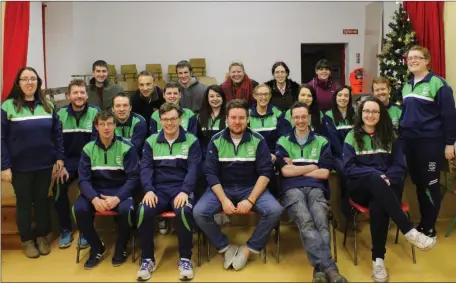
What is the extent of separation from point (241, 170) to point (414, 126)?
1.38 meters

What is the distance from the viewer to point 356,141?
297 cm

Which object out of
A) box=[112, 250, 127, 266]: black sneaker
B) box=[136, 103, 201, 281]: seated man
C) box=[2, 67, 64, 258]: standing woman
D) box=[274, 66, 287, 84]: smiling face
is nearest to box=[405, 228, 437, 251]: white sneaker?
box=[136, 103, 201, 281]: seated man

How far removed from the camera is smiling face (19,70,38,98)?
9.82 feet

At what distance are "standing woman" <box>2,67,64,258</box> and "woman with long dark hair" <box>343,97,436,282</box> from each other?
2255 millimetres

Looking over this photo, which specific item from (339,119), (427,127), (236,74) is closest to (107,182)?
(236,74)

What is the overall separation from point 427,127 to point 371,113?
520mm

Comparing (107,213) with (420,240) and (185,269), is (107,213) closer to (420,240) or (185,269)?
(185,269)

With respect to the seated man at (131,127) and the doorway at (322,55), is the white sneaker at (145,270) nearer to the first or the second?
the seated man at (131,127)

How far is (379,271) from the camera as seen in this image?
2.65 metres

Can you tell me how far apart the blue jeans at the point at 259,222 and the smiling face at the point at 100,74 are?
1822 millimetres

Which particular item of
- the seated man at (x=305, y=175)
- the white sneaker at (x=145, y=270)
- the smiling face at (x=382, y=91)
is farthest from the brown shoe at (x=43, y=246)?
the smiling face at (x=382, y=91)

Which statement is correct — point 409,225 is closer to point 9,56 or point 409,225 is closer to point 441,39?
point 441,39

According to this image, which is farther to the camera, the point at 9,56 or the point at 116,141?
the point at 9,56

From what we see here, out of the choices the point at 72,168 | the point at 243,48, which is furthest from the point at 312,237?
the point at 243,48
